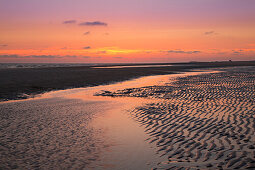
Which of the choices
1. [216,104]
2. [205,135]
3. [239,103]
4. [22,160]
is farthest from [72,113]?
[239,103]

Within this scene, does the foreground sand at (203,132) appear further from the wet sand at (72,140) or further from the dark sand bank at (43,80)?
the dark sand bank at (43,80)

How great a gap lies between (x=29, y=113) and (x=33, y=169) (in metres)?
7.50

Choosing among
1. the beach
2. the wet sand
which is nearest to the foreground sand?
the beach

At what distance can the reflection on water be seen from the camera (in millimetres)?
6504

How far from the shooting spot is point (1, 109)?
45.8ft

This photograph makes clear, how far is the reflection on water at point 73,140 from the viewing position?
256 inches

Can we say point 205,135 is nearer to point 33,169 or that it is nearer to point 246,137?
point 246,137

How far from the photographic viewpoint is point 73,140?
8414 mm

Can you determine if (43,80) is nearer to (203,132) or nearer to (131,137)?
(131,137)

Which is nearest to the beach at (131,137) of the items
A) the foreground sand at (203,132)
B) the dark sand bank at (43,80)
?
the foreground sand at (203,132)

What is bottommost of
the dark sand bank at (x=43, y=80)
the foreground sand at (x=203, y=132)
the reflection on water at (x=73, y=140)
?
the reflection on water at (x=73, y=140)

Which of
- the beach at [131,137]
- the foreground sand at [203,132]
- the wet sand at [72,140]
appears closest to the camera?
the foreground sand at [203,132]

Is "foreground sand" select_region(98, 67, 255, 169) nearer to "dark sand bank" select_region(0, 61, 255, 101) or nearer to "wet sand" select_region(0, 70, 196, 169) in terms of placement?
"wet sand" select_region(0, 70, 196, 169)

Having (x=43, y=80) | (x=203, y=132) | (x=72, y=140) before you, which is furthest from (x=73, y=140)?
(x=43, y=80)
